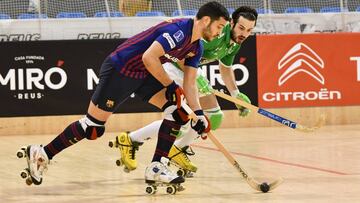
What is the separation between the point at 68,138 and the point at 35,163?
0.32 metres

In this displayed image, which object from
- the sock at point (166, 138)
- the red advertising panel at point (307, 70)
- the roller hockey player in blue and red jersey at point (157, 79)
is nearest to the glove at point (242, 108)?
the roller hockey player in blue and red jersey at point (157, 79)

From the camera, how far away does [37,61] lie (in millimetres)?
12766

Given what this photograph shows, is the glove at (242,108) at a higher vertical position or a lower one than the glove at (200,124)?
higher

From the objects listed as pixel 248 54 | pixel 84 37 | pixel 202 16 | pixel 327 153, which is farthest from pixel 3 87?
pixel 202 16

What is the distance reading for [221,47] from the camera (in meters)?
7.76

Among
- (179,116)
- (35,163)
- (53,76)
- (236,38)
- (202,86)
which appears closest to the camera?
(179,116)

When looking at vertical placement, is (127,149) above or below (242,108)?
below

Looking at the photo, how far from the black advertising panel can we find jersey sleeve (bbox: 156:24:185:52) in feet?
21.5

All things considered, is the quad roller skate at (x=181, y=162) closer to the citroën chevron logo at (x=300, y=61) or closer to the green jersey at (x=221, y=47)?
the green jersey at (x=221, y=47)

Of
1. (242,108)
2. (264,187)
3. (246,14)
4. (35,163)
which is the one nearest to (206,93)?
(242,108)

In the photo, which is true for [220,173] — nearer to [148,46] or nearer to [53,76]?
[148,46]

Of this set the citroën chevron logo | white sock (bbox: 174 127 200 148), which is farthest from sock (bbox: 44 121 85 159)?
the citroën chevron logo

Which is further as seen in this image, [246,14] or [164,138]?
[246,14]

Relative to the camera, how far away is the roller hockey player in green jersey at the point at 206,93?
24.8 ft
